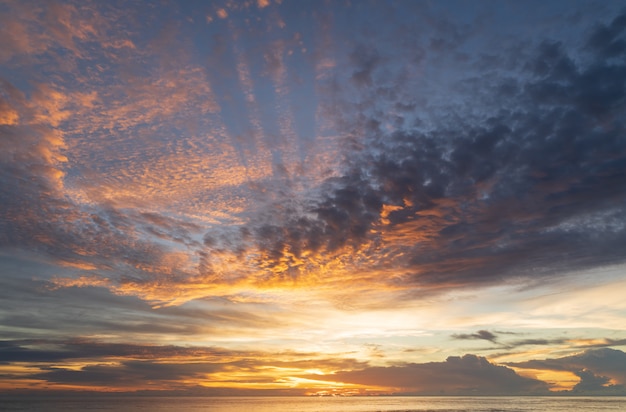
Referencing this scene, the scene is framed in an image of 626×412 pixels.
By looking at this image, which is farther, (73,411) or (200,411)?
(200,411)

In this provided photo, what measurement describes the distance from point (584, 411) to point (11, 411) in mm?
248670

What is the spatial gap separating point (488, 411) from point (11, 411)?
659ft

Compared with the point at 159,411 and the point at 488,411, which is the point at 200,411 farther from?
the point at 488,411

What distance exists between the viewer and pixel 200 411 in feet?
646

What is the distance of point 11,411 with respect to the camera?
167750 millimetres

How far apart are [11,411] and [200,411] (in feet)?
248

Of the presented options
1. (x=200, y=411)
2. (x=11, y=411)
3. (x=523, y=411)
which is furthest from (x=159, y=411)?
(x=523, y=411)

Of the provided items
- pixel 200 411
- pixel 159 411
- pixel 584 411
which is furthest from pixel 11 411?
pixel 584 411

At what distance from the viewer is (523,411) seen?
184m

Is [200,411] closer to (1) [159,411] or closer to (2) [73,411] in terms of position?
(1) [159,411]

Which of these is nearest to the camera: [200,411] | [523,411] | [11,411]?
[11,411]

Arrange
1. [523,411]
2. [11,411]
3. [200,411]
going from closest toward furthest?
[11,411] < [523,411] < [200,411]

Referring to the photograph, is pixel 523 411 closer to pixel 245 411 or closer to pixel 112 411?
pixel 245 411

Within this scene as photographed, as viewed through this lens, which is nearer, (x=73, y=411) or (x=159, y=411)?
(x=73, y=411)
